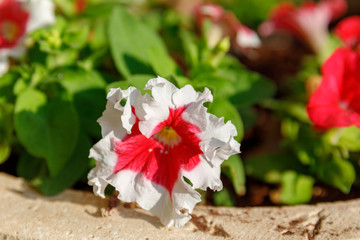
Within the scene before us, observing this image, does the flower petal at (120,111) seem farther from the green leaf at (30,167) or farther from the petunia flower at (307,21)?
the petunia flower at (307,21)

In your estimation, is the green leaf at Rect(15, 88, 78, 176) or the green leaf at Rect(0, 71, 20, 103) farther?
the green leaf at Rect(0, 71, 20, 103)

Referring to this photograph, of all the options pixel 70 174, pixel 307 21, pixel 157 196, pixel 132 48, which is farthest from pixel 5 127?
pixel 307 21

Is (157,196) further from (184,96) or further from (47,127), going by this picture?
(47,127)

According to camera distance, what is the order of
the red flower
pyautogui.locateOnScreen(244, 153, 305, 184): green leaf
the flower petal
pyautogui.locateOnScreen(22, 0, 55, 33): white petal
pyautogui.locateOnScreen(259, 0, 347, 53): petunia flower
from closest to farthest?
the flower petal < pyautogui.locateOnScreen(22, 0, 55, 33): white petal < pyautogui.locateOnScreen(244, 153, 305, 184): green leaf < the red flower < pyautogui.locateOnScreen(259, 0, 347, 53): petunia flower

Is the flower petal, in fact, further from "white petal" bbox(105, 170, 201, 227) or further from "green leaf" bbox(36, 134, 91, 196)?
"green leaf" bbox(36, 134, 91, 196)

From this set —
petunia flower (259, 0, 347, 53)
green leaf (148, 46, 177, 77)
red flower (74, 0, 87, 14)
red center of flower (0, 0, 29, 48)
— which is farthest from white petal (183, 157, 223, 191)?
petunia flower (259, 0, 347, 53)

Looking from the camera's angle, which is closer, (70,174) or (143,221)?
(143,221)

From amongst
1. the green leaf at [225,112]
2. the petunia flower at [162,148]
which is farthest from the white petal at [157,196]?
the green leaf at [225,112]
